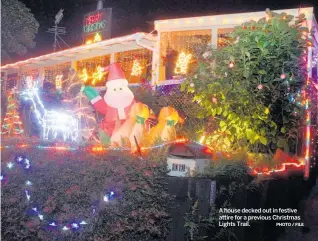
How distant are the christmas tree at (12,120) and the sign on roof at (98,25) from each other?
13.3ft

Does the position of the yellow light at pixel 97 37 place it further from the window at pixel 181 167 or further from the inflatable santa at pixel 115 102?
the window at pixel 181 167

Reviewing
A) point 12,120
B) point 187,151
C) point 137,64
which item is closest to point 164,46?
point 137,64

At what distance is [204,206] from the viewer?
15.4 feet

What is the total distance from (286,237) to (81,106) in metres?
5.44

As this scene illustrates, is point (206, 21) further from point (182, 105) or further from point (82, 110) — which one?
point (82, 110)

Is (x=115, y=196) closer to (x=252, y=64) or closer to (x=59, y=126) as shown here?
(x=252, y=64)

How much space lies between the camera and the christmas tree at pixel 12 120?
11464 millimetres

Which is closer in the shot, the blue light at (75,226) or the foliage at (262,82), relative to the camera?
the blue light at (75,226)

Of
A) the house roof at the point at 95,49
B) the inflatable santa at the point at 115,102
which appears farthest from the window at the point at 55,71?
the inflatable santa at the point at 115,102

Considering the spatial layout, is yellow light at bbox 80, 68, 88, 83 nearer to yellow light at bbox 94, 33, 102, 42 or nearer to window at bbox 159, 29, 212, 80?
yellow light at bbox 94, 33, 102, 42

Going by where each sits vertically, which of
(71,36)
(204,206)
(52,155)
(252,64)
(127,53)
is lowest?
(204,206)

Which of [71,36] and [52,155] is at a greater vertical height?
[71,36]

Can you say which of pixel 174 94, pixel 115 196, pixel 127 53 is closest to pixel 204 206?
pixel 115 196

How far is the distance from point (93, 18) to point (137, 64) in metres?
4.14
